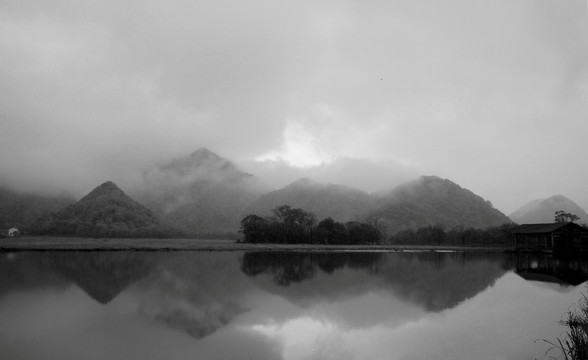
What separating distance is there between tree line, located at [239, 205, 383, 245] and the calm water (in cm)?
8140

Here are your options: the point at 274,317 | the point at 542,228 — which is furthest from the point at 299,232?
the point at 274,317

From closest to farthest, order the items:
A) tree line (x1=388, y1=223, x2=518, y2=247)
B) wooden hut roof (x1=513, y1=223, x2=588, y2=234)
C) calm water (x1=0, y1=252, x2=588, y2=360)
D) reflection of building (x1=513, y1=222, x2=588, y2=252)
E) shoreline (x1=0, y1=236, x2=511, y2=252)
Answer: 1. calm water (x1=0, y1=252, x2=588, y2=360)
2. reflection of building (x1=513, y1=222, x2=588, y2=252)
3. shoreline (x1=0, y1=236, x2=511, y2=252)
4. wooden hut roof (x1=513, y1=223, x2=588, y2=234)
5. tree line (x1=388, y1=223, x2=518, y2=247)

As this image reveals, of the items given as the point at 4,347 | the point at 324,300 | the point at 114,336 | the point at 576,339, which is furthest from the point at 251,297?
the point at 576,339

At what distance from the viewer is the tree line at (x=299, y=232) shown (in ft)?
380

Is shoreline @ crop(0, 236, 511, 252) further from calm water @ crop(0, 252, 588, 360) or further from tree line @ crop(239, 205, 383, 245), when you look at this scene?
calm water @ crop(0, 252, 588, 360)

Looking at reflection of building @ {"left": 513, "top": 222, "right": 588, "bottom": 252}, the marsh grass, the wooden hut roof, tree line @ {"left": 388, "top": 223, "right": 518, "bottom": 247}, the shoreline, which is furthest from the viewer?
tree line @ {"left": 388, "top": 223, "right": 518, "bottom": 247}

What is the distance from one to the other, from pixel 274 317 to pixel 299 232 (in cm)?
9914

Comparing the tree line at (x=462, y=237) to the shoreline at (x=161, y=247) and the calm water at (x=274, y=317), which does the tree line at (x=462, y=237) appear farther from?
the calm water at (x=274, y=317)

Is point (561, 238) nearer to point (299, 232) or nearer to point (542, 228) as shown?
point (542, 228)

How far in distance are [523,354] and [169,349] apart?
38.6 ft

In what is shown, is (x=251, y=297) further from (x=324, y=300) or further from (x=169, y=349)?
(x=169, y=349)

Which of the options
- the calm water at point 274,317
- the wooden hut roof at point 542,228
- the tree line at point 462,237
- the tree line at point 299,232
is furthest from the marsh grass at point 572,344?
the tree line at point 462,237

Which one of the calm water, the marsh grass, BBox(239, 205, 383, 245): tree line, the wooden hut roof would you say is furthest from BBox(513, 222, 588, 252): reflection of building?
the marsh grass

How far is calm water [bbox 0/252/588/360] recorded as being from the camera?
1424 centimetres
